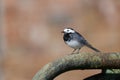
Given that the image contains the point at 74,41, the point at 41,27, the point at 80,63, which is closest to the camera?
the point at 80,63

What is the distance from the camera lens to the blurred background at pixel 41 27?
6309 millimetres

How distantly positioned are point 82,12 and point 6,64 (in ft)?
3.13

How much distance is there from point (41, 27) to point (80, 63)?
4997 millimetres

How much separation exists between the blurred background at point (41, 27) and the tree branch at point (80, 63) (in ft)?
15.7

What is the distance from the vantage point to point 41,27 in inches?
254

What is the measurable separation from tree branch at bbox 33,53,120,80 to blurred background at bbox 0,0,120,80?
478cm

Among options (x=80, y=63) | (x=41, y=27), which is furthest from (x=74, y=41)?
(x=41, y=27)

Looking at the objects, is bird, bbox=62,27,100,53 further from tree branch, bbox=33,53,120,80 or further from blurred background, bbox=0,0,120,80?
blurred background, bbox=0,0,120,80

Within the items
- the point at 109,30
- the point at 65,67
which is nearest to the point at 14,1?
the point at 109,30

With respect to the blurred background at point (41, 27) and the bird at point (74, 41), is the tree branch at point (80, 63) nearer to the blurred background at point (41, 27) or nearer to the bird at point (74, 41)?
the bird at point (74, 41)

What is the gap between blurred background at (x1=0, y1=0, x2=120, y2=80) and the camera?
6.31 meters

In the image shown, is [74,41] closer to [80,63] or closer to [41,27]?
[80,63]

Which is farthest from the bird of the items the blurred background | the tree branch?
the blurred background

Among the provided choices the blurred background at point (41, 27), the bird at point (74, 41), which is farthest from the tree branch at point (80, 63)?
the blurred background at point (41, 27)
